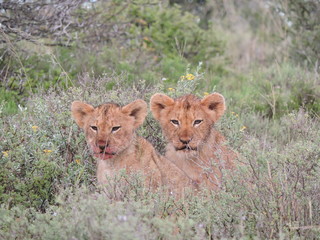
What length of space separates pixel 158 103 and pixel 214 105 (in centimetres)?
59

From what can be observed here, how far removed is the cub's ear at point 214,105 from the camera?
6.14 m

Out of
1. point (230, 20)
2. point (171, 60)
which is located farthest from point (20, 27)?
point (230, 20)

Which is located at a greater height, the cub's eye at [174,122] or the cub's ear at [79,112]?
the cub's ear at [79,112]

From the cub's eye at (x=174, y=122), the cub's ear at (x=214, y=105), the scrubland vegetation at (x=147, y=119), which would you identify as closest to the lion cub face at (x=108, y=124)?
the scrubland vegetation at (x=147, y=119)

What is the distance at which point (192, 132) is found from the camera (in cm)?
587

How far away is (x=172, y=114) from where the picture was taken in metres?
6.00

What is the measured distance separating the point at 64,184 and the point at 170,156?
49.1 inches

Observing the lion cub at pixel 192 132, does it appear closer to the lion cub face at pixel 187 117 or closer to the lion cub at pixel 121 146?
the lion cub face at pixel 187 117

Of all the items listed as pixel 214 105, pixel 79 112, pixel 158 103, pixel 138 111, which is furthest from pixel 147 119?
pixel 79 112

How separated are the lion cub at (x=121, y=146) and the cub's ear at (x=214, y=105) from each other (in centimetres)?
76

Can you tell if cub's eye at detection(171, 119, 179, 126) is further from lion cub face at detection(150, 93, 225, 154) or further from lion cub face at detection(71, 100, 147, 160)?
lion cub face at detection(71, 100, 147, 160)

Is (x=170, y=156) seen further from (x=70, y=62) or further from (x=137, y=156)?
(x=70, y=62)

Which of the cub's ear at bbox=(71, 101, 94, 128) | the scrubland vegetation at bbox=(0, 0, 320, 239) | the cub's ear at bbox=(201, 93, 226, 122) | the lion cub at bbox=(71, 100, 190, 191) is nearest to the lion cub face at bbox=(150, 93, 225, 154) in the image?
the cub's ear at bbox=(201, 93, 226, 122)

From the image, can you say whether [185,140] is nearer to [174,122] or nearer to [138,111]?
[174,122]
